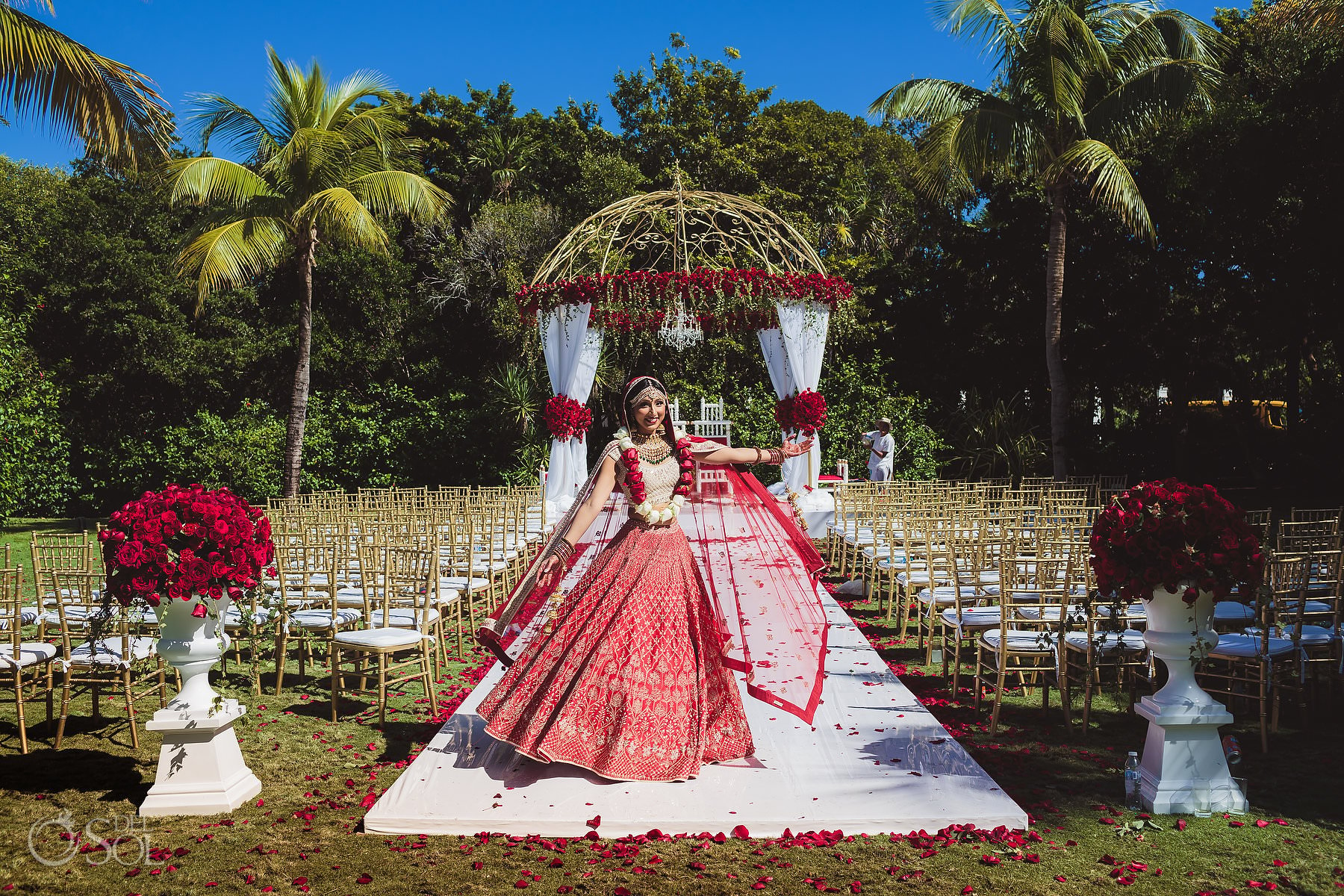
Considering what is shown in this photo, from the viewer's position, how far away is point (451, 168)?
25.1m

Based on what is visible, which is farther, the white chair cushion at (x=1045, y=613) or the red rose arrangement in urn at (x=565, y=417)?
the red rose arrangement in urn at (x=565, y=417)

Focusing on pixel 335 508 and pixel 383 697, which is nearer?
pixel 383 697

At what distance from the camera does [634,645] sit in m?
4.75

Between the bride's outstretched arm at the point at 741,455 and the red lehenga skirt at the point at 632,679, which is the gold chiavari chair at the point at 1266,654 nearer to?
the bride's outstretched arm at the point at 741,455

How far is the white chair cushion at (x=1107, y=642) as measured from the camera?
5461mm

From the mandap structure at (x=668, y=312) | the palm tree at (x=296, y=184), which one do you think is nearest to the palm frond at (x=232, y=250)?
the palm tree at (x=296, y=184)

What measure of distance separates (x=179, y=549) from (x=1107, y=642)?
16.6 feet

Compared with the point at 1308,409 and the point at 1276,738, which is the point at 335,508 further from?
the point at 1308,409

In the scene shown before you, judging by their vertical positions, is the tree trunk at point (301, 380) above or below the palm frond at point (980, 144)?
below

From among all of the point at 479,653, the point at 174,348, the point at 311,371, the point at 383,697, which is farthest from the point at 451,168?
the point at 383,697

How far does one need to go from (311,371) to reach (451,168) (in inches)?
264

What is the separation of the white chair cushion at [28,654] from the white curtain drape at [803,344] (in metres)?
9.77

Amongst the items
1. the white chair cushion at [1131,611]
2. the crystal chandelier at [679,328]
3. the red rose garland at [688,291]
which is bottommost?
the white chair cushion at [1131,611]

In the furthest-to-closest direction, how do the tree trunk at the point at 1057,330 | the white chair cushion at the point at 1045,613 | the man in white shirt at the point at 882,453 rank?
1. the tree trunk at the point at 1057,330
2. the man in white shirt at the point at 882,453
3. the white chair cushion at the point at 1045,613
